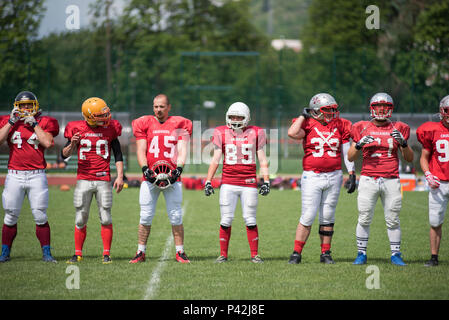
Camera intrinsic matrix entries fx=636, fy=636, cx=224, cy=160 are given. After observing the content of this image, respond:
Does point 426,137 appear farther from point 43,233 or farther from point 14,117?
point 14,117

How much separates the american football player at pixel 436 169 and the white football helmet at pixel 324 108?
3.73 ft

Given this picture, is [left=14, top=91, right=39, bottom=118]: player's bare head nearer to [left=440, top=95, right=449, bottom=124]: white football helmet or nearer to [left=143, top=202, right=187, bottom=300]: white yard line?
[left=143, top=202, right=187, bottom=300]: white yard line

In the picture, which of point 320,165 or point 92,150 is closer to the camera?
point 320,165

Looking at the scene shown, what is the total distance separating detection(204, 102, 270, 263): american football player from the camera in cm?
805

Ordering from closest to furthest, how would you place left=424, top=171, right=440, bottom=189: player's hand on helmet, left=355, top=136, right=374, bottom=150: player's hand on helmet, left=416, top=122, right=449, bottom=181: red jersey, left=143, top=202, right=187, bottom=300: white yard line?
left=143, top=202, right=187, bottom=300: white yard line → left=355, top=136, right=374, bottom=150: player's hand on helmet → left=424, top=171, right=440, bottom=189: player's hand on helmet → left=416, top=122, right=449, bottom=181: red jersey

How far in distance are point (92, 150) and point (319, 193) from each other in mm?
2916

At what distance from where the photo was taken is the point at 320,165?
7953 millimetres

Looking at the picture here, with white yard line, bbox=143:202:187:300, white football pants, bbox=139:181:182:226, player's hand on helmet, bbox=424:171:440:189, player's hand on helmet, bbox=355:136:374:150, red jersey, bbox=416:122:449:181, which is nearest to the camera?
white yard line, bbox=143:202:187:300

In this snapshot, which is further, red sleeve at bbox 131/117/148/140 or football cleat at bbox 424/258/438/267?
red sleeve at bbox 131/117/148/140

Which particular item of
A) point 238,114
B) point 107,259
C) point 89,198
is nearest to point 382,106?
point 238,114

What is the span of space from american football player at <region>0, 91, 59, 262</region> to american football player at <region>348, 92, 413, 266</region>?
3911 millimetres

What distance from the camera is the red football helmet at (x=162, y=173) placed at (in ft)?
26.0

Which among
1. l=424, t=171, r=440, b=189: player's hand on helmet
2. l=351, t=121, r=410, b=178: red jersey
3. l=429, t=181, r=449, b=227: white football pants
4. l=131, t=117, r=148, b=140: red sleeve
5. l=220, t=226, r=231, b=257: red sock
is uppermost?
l=131, t=117, r=148, b=140: red sleeve

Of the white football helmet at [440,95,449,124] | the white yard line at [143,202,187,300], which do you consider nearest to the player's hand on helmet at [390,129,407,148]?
the white football helmet at [440,95,449,124]
